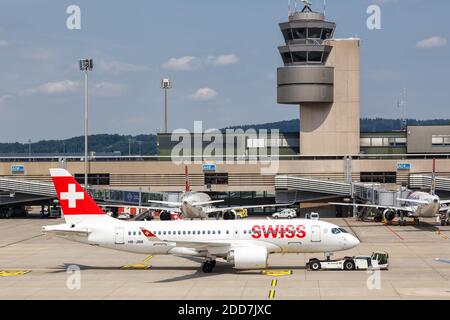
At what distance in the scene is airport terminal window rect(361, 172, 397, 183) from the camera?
5182 inches

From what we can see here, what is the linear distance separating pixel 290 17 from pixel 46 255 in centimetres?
7420

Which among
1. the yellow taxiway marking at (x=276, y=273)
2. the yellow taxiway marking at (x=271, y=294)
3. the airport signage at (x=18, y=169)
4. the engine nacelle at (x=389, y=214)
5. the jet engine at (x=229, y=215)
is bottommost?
the yellow taxiway marking at (x=276, y=273)

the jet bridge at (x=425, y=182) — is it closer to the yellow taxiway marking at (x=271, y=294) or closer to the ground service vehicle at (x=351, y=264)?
the ground service vehicle at (x=351, y=264)

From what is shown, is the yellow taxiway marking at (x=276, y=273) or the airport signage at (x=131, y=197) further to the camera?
the airport signage at (x=131, y=197)

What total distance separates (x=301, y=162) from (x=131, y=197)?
1151 inches

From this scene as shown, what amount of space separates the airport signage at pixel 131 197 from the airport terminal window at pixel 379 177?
37759 mm

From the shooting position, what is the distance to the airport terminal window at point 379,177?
132m

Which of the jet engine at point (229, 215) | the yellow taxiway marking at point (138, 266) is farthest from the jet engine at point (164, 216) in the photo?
the yellow taxiway marking at point (138, 266)

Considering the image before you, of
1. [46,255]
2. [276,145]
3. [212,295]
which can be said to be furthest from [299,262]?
[276,145]

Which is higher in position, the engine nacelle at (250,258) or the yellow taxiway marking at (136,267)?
the engine nacelle at (250,258)

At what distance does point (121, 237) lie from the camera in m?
60.8

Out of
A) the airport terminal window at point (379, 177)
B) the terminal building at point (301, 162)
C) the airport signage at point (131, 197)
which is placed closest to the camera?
the airport signage at point (131, 197)

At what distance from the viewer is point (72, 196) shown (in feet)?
204

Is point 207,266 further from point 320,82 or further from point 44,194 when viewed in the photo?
point 320,82
